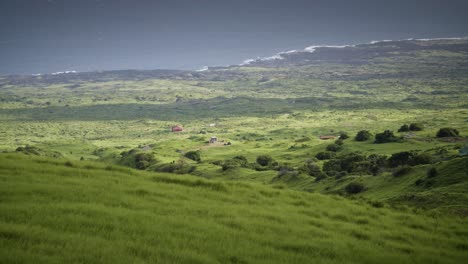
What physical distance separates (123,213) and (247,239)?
5663mm

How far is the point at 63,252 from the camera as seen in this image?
13.9m

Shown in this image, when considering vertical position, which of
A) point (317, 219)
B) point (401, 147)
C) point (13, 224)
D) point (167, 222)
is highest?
point (13, 224)

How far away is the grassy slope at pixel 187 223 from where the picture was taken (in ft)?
49.5

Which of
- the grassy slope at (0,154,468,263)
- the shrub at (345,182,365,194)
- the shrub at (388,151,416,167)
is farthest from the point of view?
the shrub at (388,151,416,167)

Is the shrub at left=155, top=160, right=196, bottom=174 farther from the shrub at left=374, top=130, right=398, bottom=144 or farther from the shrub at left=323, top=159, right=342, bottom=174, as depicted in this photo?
the shrub at left=374, top=130, right=398, bottom=144

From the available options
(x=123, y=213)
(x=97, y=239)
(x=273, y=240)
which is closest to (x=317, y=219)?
(x=273, y=240)

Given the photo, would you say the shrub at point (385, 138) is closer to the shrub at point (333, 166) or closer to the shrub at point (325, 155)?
the shrub at point (325, 155)

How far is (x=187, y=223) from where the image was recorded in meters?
18.9

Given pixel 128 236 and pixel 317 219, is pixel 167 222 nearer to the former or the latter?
pixel 128 236

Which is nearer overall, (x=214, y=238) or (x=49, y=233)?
(x=49, y=233)

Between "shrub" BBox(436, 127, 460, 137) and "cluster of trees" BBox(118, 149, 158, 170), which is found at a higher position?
"shrub" BBox(436, 127, 460, 137)

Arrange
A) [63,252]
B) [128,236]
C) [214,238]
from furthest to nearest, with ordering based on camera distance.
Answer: [214,238]
[128,236]
[63,252]

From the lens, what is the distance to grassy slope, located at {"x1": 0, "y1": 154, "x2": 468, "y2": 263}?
1509cm

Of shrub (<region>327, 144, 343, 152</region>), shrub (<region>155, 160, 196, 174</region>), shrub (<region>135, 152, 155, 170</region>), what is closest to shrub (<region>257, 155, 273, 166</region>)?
shrub (<region>327, 144, 343, 152</region>)
